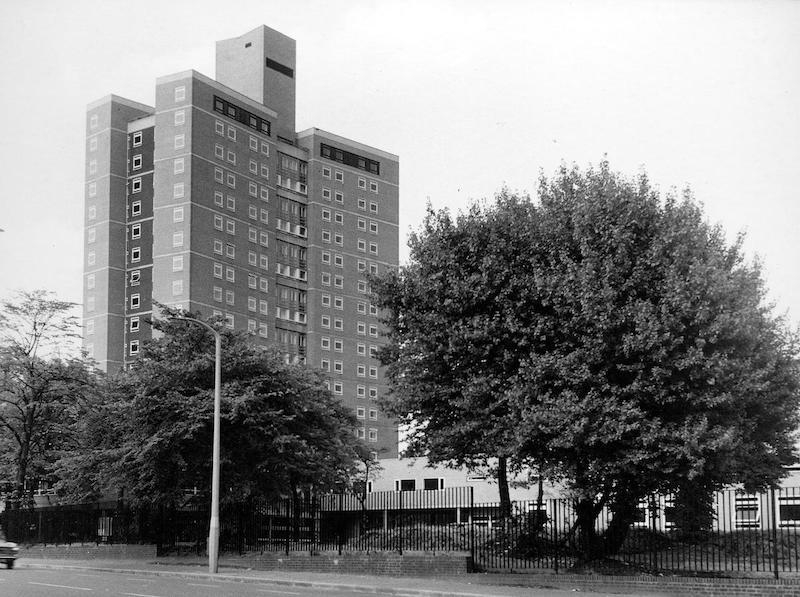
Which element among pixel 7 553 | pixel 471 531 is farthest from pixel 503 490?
pixel 7 553

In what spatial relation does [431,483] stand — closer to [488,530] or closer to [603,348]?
[488,530]

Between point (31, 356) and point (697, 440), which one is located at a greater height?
point (31, 356)

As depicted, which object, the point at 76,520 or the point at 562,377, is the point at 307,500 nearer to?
the point at 562,377

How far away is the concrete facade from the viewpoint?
11238cm

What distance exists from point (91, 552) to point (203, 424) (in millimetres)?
11241

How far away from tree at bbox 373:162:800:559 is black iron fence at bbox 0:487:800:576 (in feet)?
3.18

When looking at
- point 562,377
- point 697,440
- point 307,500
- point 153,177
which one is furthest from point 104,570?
point 153,177

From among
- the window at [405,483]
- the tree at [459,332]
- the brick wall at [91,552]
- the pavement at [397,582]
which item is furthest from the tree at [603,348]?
the window at [405,483]

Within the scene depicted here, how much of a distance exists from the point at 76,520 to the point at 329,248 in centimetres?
8632

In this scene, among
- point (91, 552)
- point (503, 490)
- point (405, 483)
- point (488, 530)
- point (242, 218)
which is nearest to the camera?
point (488, 530)

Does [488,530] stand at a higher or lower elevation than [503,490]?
lower

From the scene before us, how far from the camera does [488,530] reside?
29594mm

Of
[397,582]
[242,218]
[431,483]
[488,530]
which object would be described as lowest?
[431,483]

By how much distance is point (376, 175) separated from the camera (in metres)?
→ 137
